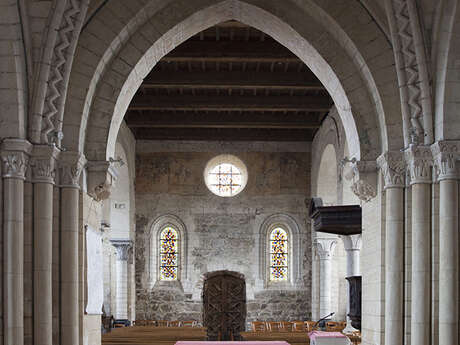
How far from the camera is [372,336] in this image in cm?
1002

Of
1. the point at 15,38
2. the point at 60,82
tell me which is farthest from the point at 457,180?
the point at 15,38

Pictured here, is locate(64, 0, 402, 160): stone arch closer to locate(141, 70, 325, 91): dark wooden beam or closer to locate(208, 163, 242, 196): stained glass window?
locate(141, 70, 325, 91): dark wooden beam

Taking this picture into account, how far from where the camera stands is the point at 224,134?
23.0 metres

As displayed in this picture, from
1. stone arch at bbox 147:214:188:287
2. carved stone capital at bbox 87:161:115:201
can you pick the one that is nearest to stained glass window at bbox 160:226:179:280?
stone arch at bbox 147:214:188:287

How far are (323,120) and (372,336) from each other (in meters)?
11.6

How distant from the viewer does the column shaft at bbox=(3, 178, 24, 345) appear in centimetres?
865

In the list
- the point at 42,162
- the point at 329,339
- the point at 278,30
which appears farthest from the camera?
the point at 278,30

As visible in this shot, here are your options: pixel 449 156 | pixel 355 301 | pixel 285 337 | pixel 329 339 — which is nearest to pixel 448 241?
pixel 449 156

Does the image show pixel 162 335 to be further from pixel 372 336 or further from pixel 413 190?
pixel 413 190

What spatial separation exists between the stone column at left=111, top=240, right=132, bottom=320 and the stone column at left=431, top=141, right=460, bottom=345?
1433 cm

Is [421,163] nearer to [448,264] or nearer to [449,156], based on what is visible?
[449,156]

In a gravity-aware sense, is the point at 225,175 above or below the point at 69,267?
above

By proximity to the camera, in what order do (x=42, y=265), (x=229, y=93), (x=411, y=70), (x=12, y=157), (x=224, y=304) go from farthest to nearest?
(x=224, y=304) → (x=229, y=93) → (x=411, y=70) → (x=42, y=265) → (x=12, y=157)

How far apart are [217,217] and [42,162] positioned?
14.1 metres
